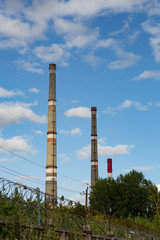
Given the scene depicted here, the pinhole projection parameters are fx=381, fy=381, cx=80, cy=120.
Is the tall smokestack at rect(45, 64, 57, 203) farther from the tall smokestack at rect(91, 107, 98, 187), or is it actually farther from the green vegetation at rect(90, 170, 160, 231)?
the tall smokestack at rect(91, 107, 98, 187)

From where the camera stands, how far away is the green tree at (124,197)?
5784 centimetres

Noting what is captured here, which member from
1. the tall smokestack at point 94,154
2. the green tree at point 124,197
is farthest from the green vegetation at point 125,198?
the tall smokestack at point 94,154

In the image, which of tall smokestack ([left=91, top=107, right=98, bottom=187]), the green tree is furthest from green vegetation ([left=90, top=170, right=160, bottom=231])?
tall smokestack ([left=91, top=107, right=98, bottom=187])

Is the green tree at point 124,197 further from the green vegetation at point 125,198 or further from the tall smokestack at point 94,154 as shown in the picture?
the tall smokestack at point 94,154

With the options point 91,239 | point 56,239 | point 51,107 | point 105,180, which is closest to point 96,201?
point 105,180

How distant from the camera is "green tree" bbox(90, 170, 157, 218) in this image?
57.8 metres

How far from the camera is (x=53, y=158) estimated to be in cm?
5734

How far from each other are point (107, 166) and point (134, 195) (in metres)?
12.2

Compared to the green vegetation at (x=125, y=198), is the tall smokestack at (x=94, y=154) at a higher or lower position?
higher

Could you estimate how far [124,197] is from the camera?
2293 inches

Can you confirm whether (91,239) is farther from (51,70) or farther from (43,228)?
(51,70)

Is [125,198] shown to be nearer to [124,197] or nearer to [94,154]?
[124,197]

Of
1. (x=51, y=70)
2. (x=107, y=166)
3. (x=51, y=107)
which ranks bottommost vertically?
(x=107, y=166)

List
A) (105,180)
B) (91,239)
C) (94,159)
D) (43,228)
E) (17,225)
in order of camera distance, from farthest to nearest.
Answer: (94,159) < (105,180) < (91,239) < (43,228) < (17,225)
